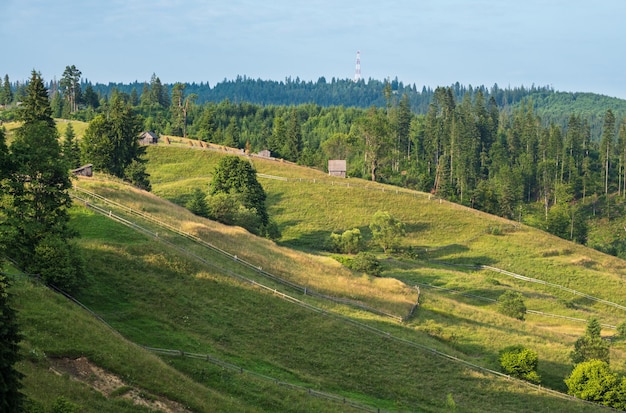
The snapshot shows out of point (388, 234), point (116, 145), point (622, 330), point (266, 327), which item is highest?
point (116, 145)

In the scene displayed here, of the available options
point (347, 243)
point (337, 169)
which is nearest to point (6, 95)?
point (337, 169)

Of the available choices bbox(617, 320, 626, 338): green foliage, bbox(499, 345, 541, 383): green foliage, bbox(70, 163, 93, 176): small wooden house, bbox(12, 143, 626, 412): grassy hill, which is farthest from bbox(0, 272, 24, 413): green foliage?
bbox(617, 320, 626, 338): green foliage

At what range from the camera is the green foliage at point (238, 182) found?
98500 millimetres

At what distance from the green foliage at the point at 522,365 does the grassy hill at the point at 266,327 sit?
1167 mm

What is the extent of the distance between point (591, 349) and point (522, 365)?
8297 mm

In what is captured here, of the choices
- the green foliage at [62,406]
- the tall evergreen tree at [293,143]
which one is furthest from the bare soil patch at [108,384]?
the tall evergreen tree at [293,143]

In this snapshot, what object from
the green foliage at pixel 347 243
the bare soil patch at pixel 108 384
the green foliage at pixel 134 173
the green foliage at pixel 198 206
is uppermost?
the green foliage at pixel 134 173

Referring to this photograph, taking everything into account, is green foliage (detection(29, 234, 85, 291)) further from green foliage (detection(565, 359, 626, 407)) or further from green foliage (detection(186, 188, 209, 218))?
green foliage (detection(186, 188, 209, 218))

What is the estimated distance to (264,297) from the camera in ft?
187

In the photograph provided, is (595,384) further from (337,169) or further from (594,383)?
(337,169)

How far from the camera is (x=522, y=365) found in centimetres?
5528

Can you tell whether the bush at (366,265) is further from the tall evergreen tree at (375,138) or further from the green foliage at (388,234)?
the tall evergreen tree at (375,138)

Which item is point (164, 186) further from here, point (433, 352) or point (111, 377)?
point (111, 377)

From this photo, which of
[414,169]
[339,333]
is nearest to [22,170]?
[339,333]
